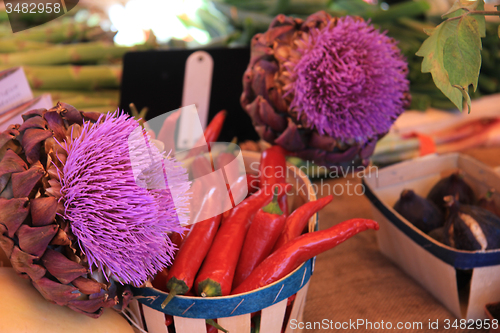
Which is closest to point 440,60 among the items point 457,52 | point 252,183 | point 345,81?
point 457,52

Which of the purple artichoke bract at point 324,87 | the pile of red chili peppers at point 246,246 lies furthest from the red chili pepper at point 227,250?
the purple artichoke bract at point 324,87

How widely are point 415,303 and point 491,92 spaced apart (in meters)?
0.95

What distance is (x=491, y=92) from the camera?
1.19m

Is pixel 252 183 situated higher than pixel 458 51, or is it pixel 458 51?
pixel 458 51

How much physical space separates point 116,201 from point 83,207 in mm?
35

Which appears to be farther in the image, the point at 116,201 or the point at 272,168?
the point at 272,168

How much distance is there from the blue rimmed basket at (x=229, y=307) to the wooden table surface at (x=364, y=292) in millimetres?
161

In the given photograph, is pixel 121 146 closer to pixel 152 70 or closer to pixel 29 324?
pixel 29 324

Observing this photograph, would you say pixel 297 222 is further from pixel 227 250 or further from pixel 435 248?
pixel 435 248

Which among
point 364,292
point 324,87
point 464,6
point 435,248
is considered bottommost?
point 364,292

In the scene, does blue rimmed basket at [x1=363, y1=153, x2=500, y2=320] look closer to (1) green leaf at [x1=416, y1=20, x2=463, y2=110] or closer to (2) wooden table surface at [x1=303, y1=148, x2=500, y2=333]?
(2) wooden table surface at [x1=303, y1=148, x2=500, y2=333]

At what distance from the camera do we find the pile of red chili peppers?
1.35 ft

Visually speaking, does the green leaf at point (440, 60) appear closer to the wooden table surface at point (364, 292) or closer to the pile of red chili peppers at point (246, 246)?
the pile of red chili peppers at point (246, 246)

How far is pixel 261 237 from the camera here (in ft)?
1.52
